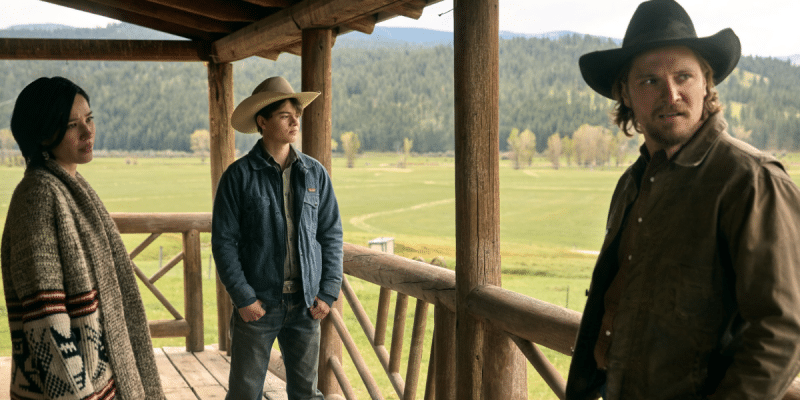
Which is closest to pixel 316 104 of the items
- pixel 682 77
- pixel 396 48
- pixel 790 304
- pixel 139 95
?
pixel 682 77

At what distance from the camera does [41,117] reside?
Answer: 65.6 inches

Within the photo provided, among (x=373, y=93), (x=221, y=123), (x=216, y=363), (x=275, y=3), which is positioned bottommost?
→ (x=216, y=363)

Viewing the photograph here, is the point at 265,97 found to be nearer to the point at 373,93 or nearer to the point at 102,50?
the point at 102,50

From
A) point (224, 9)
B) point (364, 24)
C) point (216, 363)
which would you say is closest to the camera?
point (364, 24)

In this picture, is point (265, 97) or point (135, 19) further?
point (135, 19)

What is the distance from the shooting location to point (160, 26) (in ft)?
14.3

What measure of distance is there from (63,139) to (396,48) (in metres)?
69.1

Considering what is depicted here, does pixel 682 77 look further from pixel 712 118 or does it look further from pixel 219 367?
pixel 219 367

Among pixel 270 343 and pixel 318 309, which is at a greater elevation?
pixel 318 309

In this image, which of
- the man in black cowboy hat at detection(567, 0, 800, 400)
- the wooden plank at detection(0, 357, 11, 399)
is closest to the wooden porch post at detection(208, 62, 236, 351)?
the wooden plank at detection(0, 357, 11, 399)

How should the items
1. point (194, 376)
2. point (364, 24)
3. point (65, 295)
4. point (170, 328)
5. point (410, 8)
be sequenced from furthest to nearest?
point (170, 328), point (194, 376), point (364, 24), point (410, 8), point (65, 295)

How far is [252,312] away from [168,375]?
2232 mm

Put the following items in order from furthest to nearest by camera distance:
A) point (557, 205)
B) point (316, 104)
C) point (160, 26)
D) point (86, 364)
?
point (557, 205) → point (160, 26) → point (316, 104) → point (86, 364)

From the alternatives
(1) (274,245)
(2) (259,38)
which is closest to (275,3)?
(2) (259,38)
